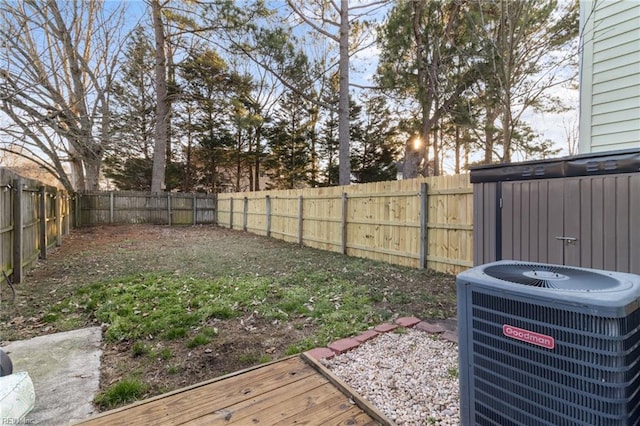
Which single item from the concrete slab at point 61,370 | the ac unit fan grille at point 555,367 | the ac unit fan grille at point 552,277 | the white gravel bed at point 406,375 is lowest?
the concrete slab at point 61,370

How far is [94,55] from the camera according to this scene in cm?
838

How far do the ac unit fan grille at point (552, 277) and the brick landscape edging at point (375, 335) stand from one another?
136 centimetres

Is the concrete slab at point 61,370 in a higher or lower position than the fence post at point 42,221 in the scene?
lower

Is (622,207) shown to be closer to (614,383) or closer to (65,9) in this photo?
(614,383)

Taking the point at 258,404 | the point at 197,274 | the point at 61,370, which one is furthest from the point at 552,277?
the point at 197,274

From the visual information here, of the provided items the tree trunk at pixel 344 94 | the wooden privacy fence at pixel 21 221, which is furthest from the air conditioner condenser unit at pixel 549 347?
the tree trunk at pixel 344 94

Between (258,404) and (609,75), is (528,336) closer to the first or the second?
(258,404)

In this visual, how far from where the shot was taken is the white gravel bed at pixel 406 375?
1711mm

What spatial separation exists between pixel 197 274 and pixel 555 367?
480 centimetres

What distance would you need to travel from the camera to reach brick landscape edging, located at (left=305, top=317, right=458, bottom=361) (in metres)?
2.32

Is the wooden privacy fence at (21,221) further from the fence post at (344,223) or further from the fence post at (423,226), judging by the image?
the fence post at (423,226)

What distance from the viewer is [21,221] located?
4.29m

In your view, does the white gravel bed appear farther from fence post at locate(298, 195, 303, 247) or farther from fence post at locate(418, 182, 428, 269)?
fence post at locate(298, 195, 303, 247)

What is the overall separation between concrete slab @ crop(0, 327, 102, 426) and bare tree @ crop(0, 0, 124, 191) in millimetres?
3375
